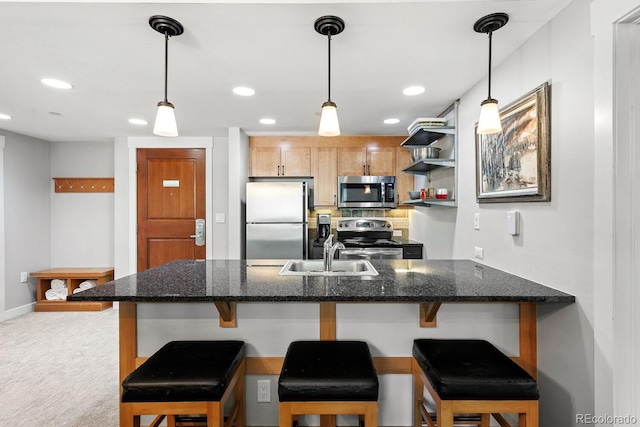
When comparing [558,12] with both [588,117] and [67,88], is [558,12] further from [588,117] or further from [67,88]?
[67,88]

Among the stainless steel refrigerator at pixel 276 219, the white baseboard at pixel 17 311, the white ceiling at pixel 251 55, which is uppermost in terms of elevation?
the white ceiling at pixel 251 55

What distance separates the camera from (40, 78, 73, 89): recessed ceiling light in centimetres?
219

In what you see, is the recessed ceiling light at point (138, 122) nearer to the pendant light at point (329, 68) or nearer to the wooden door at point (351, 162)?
the wooden door at point (351, 162)

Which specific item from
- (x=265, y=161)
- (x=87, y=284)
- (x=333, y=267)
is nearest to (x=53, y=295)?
(x=87, y=284)

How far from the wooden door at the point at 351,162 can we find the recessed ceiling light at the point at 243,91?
159 centimetres

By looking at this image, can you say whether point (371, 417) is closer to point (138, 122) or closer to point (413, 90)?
point (413, 90)

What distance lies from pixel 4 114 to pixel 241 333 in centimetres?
330

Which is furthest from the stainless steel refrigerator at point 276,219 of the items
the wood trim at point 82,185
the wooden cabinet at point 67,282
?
the wood trim at point 82,185

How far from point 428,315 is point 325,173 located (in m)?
2.47

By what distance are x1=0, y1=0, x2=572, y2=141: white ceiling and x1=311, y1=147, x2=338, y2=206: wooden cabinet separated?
840 mm

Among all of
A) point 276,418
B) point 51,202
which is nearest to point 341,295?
point 276,418

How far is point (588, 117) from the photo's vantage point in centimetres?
126

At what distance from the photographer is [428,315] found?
1586mm

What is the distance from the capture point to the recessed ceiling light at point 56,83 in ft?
7.18
